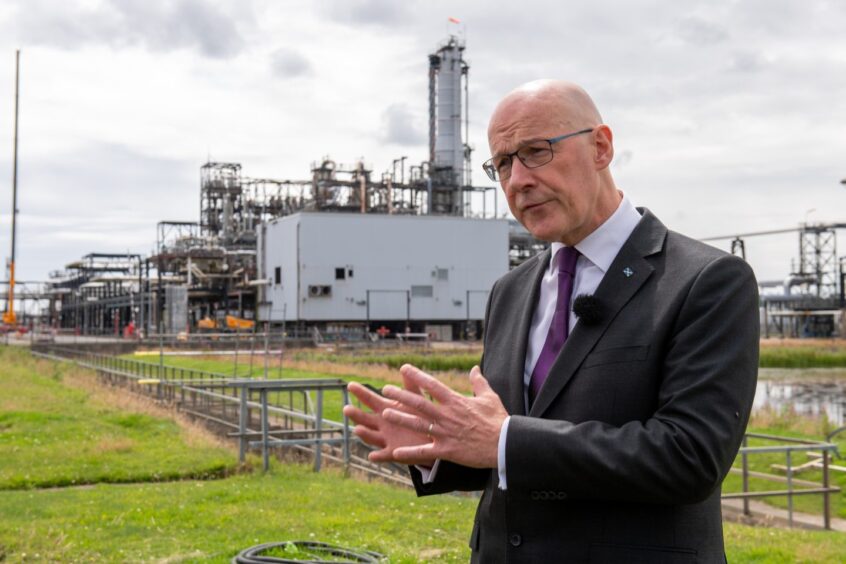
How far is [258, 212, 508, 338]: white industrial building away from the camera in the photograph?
171ft

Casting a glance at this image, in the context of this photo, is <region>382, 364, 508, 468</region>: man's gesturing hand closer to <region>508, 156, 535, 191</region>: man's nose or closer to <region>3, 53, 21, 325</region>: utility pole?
<region>508, 156, 535, 191</region>: man's nose

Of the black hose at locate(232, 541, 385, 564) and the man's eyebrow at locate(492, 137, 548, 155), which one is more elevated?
the man's eyebrow at locate(492, 137, 548, 155)

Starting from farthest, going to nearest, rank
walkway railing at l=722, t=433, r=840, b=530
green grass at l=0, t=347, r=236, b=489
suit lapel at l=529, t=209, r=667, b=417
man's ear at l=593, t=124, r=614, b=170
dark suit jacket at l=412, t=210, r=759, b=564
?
1. green grass at l=0, t=347, r=236, b=489
2. walkway railing at l=722, t=433, r=840, b=530
3. man's ear at l=593, t=124, r=614, b=170
4. suit lapel at l=529, t=209, r=667, b=417
5. dark suit jacket at l=412, t=210, r=759, b=564

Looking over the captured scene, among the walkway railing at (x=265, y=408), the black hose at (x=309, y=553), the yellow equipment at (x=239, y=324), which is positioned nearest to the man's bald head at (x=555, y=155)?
the black hose at (x=309, y=553)

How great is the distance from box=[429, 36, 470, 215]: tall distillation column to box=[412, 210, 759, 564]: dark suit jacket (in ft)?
188

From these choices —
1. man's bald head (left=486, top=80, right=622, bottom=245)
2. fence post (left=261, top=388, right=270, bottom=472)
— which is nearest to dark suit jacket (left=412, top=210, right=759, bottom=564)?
man's bald head (left=486, top=80, right=622, bottom=245)

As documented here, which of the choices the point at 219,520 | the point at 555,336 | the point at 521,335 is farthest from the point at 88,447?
the point at 555,336

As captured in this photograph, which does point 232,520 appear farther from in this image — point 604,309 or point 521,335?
point 604,309

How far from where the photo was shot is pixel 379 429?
2.37m

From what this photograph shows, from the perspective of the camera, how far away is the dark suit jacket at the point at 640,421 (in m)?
1.99

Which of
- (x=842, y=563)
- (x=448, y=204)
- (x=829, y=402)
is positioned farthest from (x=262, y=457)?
(x=448, y=204)

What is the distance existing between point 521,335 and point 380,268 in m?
51.3

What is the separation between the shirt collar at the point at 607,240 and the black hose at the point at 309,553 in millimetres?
4348

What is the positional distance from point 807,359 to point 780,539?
1292 inches
